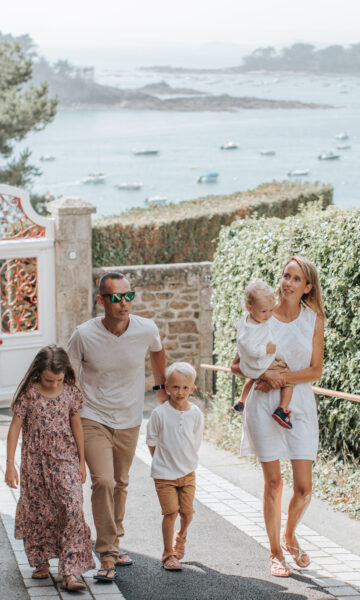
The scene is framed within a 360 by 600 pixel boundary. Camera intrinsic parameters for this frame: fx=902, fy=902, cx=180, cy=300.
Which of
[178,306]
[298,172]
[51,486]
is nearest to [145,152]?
[298,172]

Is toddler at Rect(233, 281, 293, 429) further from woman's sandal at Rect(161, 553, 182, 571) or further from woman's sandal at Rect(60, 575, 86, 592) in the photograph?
woman's sandal at Rect(60, 575, 86, 592)

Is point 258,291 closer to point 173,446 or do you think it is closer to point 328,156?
point 173,446

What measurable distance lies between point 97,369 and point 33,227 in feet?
22.6

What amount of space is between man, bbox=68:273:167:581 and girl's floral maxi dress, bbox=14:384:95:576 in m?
0.12

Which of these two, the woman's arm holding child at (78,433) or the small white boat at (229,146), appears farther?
the small white boat at (229,146)

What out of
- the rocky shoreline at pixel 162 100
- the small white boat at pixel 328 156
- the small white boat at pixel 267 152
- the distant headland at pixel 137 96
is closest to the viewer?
the small white boat at pixel 328 156

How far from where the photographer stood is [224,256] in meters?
10.1

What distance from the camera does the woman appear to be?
529 cm

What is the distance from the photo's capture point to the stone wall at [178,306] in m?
12.6

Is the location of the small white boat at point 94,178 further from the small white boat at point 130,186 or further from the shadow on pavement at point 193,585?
the shadow on pavement at point 193,585

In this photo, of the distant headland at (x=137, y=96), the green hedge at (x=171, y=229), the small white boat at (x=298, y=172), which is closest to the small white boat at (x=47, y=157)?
the distant headland at (x=137, y=96)

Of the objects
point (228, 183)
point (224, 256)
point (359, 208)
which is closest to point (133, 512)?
point (359, 208)

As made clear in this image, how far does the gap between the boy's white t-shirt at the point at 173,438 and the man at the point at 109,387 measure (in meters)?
0.16

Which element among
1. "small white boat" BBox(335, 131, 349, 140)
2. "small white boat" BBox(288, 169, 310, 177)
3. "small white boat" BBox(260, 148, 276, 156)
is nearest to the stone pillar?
"small white boat" BBox(288, 169, 310, 177)
